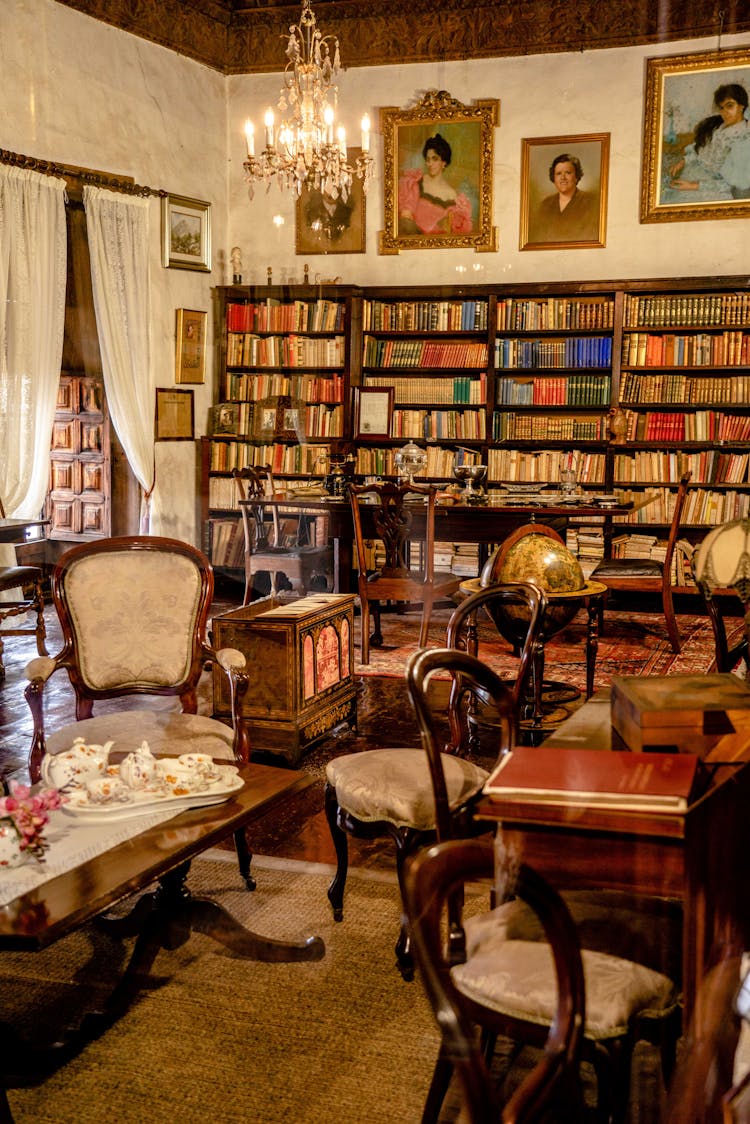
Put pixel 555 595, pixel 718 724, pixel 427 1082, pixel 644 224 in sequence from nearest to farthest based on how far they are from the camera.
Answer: pixel 718 724 → pixel 427 1082 → pixel 555 595 → pixel 644 224

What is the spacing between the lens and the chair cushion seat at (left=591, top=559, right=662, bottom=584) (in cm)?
661

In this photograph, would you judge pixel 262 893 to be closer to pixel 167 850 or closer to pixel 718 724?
pixel 167 850

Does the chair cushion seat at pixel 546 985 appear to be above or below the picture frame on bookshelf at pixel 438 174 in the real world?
below

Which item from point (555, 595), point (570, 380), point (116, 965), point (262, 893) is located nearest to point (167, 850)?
point (116, 965)

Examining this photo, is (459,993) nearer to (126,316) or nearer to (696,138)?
(126,316)

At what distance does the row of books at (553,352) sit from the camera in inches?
317

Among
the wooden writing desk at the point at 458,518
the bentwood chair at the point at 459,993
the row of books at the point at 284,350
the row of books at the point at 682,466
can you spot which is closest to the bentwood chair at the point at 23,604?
the wooden writing desk at the point at 458,518

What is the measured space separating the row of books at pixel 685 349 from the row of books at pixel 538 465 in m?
0.80

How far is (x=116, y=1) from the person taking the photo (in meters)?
7.59

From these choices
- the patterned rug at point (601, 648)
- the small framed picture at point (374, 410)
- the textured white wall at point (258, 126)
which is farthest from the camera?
the small framed picture at point (374, 410)

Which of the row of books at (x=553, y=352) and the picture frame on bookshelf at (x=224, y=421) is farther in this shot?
the picture frame on bookshelf at (x=224, y=421)

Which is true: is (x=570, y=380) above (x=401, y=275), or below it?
below

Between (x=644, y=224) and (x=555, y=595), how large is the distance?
15.6 ft

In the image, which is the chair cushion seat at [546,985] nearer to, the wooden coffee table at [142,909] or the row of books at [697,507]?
the wooden coffee table at [142,909]
